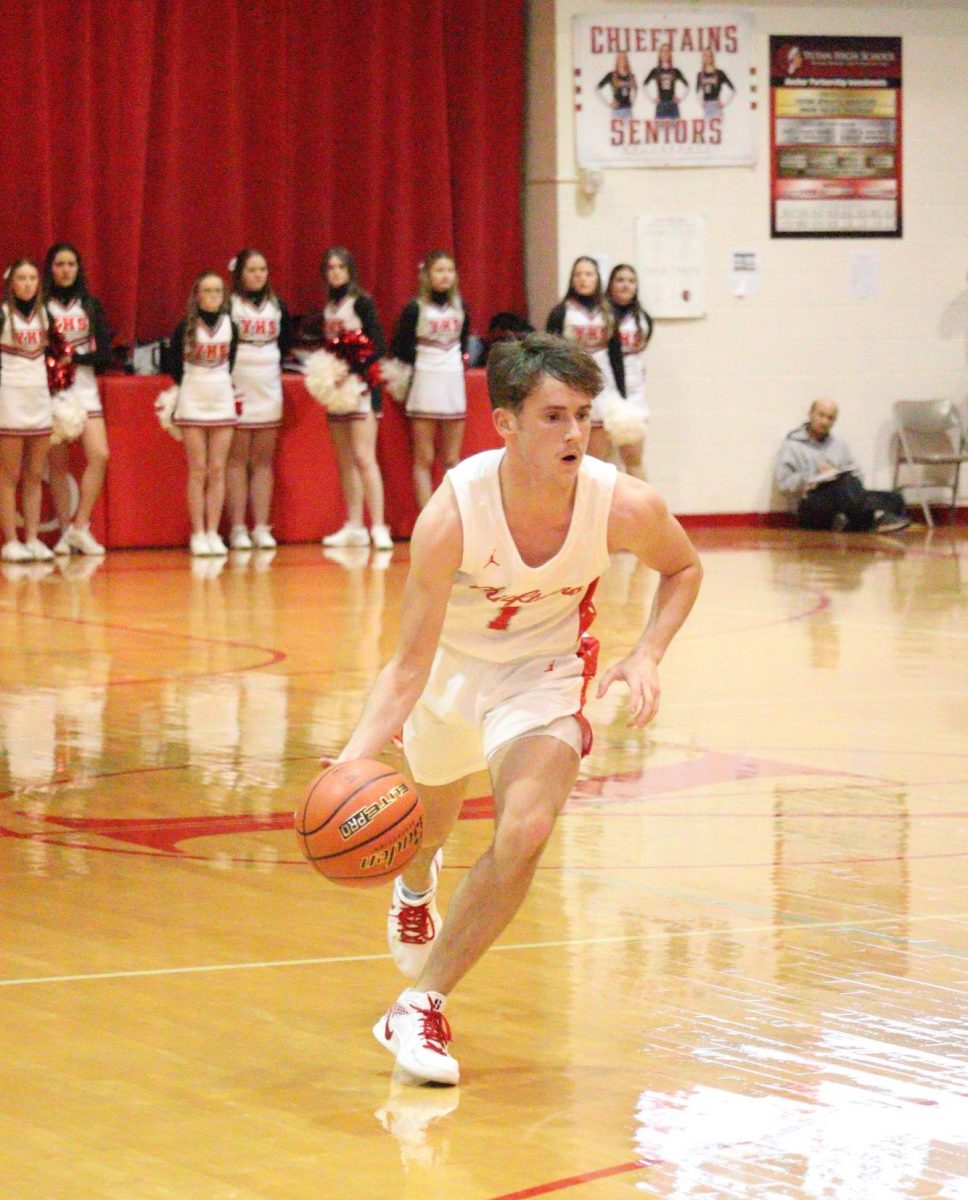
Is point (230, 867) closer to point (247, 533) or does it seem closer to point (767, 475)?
point (247, 533)

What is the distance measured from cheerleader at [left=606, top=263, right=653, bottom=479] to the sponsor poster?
67.9 inches

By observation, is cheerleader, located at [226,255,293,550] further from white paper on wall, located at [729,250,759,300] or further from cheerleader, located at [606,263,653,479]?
white paper on wall, located at [729,250,759,300]

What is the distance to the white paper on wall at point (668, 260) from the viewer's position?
17.1 meters

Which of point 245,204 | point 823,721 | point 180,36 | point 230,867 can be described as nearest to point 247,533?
point 245,204

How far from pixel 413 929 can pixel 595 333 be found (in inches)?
468

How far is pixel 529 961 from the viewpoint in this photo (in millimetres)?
4922

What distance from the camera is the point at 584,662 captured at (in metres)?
4.44

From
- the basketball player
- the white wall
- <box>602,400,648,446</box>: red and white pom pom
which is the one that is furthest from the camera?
the white wall

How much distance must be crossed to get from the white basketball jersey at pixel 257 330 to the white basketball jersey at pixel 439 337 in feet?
3.65

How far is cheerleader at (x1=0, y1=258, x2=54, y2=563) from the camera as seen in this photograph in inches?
560

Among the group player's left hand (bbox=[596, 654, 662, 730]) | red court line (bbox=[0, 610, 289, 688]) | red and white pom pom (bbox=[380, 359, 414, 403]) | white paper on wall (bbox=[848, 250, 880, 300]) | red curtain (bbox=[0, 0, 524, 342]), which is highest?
red curtain (bbox=[0, 0, 524, 342])

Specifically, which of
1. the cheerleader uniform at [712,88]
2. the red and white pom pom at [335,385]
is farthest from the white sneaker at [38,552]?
the cheerleader uniform at [712,88]

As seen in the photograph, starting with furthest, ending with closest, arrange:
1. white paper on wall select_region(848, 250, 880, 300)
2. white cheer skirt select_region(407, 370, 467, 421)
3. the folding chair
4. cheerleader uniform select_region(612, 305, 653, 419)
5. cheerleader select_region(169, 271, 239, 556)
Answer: the folding chair, white paper on wall select_region(848, 250, 880, 300), cheerleader uniform select_region(612, 305, 653, 419), white cheer skirt select_region(407, 370, 467, 421), cheerleader select_region(169, 271, 239, 556)

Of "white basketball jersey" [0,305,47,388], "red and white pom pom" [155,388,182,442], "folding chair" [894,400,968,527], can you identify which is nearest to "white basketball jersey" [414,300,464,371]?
"red and white pom pom" [155,388,182,442]
